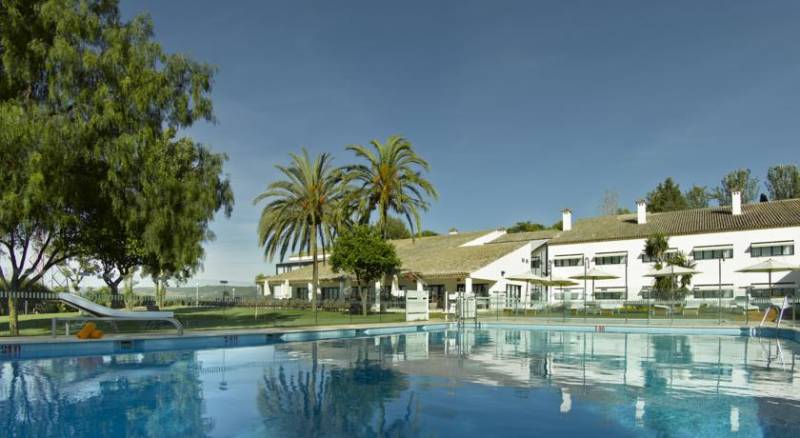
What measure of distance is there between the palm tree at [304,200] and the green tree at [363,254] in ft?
4.18

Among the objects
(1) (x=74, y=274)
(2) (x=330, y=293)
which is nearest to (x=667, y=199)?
(2) (x=330, y=293)

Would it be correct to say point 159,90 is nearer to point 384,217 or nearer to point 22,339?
point 22,339

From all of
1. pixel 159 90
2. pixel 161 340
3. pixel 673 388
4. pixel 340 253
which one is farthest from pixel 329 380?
pixel 340 253

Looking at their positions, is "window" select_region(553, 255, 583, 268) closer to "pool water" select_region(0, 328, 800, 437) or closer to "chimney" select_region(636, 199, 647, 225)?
"chimney" select_region(636, 199, 647, 225)

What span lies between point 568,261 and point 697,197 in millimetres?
37160

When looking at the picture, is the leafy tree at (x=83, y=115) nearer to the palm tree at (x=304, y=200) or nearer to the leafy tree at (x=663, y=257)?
the palm tree at (x=304, y=200)

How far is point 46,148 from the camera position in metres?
15.3

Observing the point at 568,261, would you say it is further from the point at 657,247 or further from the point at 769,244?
the point at 769,244

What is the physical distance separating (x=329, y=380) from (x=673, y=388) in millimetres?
6462

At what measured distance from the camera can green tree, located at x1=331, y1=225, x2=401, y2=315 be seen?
106ft

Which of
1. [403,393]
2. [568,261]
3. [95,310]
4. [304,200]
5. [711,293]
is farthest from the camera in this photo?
[568,261]

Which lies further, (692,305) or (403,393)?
(692,305)

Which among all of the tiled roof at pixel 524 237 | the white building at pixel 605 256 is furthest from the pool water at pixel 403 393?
the tiled roof at pixel 524 237

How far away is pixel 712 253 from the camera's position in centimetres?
4038
